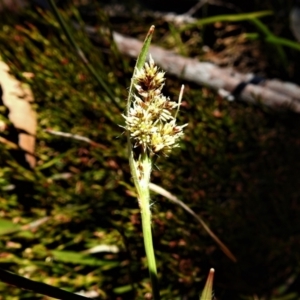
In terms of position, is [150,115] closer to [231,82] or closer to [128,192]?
[128,192]

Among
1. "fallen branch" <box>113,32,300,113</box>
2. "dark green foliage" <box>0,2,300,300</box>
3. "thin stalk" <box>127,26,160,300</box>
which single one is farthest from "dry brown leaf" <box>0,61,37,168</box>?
"thin stalk" <box>127,26,160,300</box>

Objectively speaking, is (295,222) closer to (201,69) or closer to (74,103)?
(201,69)

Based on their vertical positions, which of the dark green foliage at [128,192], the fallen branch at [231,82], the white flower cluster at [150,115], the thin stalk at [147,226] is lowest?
the thin stalk at [147,226]

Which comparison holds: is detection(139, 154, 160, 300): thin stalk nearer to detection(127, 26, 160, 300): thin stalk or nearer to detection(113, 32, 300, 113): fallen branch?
detection(127, 26, 160, 300): thin stalk

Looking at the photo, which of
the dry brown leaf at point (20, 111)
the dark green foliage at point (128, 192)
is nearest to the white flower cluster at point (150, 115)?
the dark green foliage at point (128, 192)

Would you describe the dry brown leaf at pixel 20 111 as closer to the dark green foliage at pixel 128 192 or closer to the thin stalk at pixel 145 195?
the dark green foliage at pixel 128 192

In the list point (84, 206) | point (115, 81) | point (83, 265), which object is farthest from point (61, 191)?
point (115, 81)

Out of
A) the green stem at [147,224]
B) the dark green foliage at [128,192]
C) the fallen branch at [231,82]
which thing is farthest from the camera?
the fallen branch at [231,82]

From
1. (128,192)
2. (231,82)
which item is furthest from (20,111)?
(231,82)
